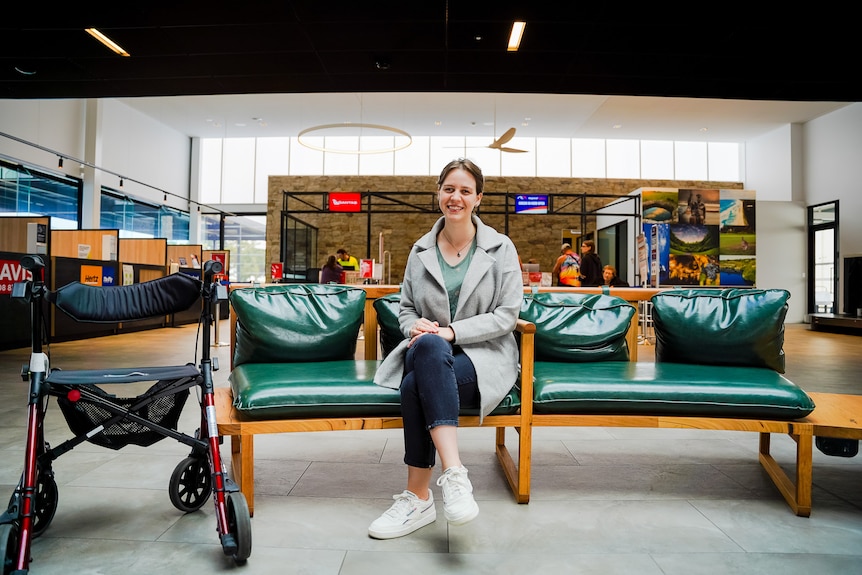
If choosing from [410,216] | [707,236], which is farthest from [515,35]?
[410,216]

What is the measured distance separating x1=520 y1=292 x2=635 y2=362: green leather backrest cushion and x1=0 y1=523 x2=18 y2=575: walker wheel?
1.87m

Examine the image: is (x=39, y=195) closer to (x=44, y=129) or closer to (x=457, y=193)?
(x=44, y=129)

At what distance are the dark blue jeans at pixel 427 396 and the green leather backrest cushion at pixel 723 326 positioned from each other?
1.16m

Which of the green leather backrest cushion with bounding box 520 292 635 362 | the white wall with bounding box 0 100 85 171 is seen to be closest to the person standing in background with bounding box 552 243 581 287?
the green leather backrest cushion with bounding box 520 292 635 362

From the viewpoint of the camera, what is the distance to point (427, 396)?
5.55ft

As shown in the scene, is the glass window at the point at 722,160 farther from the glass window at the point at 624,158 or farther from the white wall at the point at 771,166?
the glass window at the point at 624,158

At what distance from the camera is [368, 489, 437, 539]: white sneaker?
65.2 inches

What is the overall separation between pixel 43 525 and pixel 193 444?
0.50 meters

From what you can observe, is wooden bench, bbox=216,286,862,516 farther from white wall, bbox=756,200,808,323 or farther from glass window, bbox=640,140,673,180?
glass window, bbox=640,140,673,180

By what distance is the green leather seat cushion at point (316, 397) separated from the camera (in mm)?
1775

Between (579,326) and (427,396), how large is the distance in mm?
1037

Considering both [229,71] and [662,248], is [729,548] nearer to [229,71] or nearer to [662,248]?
[229,71]

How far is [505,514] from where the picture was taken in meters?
1.84

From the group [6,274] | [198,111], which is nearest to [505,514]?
[6,274]
